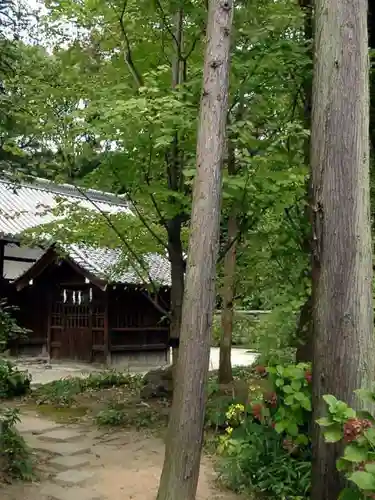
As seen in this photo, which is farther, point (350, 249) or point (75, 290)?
point (75, 290)

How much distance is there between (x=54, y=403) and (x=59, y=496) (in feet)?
17.8

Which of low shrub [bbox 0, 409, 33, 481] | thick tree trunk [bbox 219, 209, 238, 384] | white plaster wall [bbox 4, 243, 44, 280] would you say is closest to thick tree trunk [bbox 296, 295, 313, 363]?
thick tree trunk [bbox 219, 209, 238, 384]

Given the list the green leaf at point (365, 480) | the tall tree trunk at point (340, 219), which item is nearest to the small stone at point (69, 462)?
the tall tree trunk at point (340, 219)

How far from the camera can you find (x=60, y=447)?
21.5 ft

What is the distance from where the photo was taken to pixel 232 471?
16.2ft

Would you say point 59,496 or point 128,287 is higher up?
point 128,287

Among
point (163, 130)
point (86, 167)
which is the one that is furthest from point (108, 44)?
point (163, 130)

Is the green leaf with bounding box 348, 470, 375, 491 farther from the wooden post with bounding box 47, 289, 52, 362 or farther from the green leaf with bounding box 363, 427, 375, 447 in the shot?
the wooden post with bounding box 47, 289, 52, 362

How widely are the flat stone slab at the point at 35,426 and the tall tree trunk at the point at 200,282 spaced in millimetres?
4179

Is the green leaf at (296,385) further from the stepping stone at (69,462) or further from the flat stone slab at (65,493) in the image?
the stepping stone at (69,462)

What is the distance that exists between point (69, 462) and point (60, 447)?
2.37 feet

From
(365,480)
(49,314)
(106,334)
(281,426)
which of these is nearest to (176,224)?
(281,426)

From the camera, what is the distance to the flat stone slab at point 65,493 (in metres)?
4.65

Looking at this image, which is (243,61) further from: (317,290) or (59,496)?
(59,496)
